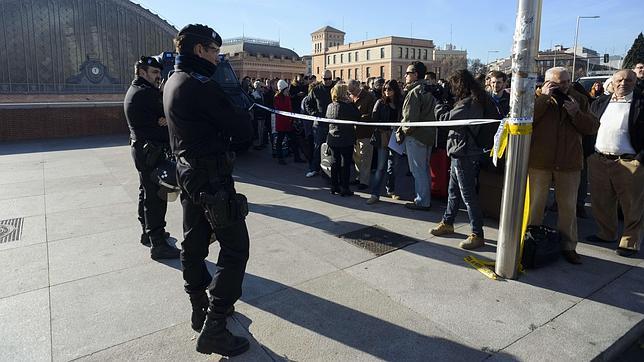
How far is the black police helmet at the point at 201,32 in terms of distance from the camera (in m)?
2.58

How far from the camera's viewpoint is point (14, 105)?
43.2 feet

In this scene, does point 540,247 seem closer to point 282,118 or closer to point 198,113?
point 198,113

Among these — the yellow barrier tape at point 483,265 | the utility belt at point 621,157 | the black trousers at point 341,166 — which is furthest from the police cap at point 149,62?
the utility belt at point 621,157

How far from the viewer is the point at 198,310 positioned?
2.90 m

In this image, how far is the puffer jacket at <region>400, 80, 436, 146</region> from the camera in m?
5.57

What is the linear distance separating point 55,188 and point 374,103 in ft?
19.1

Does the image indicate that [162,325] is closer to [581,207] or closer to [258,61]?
[581,207]

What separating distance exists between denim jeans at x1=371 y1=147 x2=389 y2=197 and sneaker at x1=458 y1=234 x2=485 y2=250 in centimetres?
201

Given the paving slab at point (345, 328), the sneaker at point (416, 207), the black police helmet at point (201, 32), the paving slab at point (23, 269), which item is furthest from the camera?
the sneaker at point (416, 207)

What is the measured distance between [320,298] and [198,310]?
39.9 inches

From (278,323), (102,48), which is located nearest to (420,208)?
(278,323)

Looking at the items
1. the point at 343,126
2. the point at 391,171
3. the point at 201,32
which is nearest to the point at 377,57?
the point at 391,171

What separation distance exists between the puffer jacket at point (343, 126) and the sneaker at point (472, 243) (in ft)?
8.53

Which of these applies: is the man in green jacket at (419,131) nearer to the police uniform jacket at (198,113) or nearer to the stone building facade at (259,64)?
the police uniform jacket at (198,113)
